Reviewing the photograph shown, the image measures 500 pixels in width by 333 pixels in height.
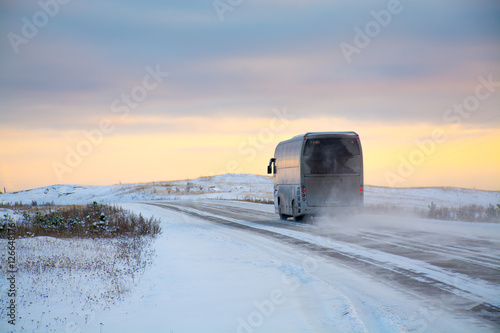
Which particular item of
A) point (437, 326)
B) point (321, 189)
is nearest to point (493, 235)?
point (321, 189)

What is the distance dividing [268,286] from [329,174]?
45.0 ft

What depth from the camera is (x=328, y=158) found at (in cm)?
2145

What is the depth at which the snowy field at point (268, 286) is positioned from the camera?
6234mm

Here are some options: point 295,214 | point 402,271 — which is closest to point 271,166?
point 295,214

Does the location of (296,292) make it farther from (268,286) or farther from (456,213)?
(456,213)

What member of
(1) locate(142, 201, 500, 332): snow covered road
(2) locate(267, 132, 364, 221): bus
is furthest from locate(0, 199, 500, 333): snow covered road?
(2) locate(267, 132, 364, 221): bus

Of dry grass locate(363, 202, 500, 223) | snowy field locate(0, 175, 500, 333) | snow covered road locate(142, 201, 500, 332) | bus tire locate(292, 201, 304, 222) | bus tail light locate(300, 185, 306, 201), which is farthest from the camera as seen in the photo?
bus tire locate(292, 201, 304, 222)

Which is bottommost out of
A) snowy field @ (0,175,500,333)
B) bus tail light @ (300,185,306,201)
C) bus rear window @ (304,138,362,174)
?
snowy field @ (0,175,500,333)

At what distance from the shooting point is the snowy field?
245 inches

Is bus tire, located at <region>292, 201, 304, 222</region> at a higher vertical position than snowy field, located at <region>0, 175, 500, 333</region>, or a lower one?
higher

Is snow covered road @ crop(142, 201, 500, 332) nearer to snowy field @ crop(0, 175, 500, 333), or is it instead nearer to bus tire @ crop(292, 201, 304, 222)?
snowy field @ crop(0, 175, 500, 333)

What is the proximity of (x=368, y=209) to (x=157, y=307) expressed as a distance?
23.6 meters

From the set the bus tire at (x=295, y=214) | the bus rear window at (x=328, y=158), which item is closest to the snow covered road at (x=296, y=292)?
the bus rear window at (x=328, y=158)

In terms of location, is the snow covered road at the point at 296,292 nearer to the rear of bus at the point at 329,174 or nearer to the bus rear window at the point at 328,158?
the rear of bus at the point at 329,174
